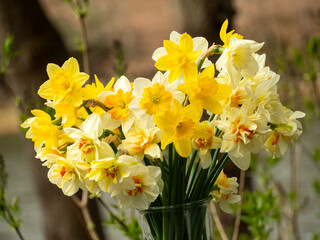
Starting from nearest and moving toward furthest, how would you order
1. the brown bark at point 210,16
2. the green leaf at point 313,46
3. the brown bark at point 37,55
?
1. the green leaf at point 313,46
2. the brown bark at point 210,16
3. the brown bark at point 37,55

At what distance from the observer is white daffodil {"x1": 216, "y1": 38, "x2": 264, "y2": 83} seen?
0.65 metres

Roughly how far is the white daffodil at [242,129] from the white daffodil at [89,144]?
0.16m

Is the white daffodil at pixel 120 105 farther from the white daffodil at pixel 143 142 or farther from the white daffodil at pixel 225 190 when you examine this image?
the white daffodil at pixel 225 190

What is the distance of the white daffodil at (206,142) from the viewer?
26.9 inches

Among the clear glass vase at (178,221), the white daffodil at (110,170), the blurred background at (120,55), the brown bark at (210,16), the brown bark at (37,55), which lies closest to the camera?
the white daffodil at (110,170)

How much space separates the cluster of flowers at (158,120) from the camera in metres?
0.66

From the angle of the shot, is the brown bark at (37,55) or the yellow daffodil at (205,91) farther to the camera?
the brown bark at (37,55)

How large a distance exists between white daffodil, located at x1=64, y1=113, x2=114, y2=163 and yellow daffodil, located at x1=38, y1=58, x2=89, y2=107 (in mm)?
39

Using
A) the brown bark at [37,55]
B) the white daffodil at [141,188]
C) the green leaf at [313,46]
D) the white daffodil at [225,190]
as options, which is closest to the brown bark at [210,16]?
the green leaf at [313,46]

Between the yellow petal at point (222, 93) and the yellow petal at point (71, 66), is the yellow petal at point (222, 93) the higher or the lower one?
the lower one

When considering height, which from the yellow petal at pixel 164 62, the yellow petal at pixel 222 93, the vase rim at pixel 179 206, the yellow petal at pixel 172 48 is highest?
the yellow petal at pixel 172 48

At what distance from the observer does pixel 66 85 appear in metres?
0.69

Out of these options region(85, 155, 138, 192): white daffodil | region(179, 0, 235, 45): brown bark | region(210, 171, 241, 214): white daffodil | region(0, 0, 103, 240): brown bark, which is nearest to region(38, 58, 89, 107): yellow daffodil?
region(85, 155, 138, 192): white daffodil

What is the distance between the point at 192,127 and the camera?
66cm
